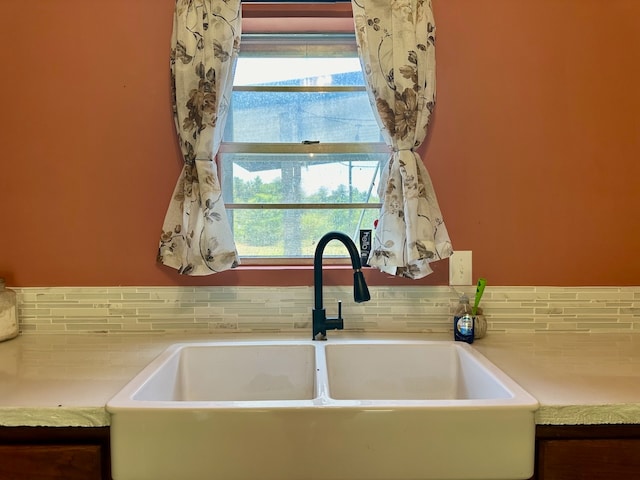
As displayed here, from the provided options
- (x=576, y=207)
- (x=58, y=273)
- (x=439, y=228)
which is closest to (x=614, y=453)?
(x=439, y=228)

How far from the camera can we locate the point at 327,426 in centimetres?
78

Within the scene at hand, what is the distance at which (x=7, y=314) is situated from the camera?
126 cm

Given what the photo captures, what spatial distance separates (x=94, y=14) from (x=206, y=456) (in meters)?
1.29

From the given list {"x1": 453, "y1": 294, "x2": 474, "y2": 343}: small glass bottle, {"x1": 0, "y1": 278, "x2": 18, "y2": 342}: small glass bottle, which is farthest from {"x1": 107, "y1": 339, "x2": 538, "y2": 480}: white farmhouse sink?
{"x1": 0, "y1": 278, "x2": 18, "y2": 342}: small glass bottle

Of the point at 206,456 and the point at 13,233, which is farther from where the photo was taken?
the point at 13,233

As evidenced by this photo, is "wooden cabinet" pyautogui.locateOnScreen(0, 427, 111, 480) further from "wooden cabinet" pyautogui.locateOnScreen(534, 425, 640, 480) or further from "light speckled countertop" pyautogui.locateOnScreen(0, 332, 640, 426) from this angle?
"wooden cabinet" pyautogui.locateOnScreen(534, 425, 640, 480)

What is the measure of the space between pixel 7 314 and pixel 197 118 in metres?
0.78

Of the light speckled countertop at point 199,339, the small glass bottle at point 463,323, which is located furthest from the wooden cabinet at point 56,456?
the small glass bottle at point 463,323

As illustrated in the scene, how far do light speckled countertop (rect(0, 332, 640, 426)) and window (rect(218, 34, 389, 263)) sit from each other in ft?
1.22

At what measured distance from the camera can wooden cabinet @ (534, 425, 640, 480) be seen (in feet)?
2.68

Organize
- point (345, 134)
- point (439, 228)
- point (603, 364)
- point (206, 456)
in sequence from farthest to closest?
point (345, 134) → point (439, 228) → point (603, 364) → point (206, 456)

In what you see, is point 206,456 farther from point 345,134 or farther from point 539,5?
point 539,5

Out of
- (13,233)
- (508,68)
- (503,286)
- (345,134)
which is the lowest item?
(503,286)

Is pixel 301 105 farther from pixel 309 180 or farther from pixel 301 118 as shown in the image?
pixel 309 180
